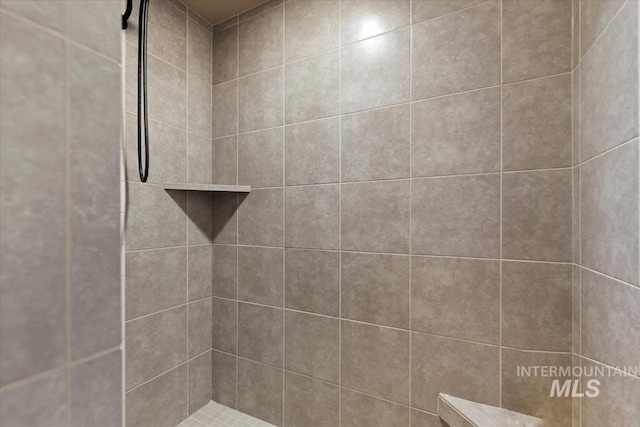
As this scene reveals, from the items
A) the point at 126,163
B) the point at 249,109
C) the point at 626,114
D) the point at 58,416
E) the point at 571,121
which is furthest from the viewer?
the point at 249,109

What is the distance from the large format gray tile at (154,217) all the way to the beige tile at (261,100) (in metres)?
0.50

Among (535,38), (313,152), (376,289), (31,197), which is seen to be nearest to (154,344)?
(376,289)

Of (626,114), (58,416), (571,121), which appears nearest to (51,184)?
(58,416)

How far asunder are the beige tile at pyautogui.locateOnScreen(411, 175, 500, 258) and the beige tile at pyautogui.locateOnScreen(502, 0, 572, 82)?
0.37m

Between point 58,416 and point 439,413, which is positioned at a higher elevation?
point 58,416

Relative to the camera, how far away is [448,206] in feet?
3.77

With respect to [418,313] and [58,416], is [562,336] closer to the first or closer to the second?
[418,313]

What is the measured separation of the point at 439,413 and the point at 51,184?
51.8 inches

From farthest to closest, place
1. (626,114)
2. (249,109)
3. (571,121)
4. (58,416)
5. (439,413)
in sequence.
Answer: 1. (249,109)
2. (439,413)
3. (571,121)
4. (626,114)
5. (58,416)

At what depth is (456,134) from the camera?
1.14m

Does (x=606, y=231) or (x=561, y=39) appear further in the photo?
(x=561, y=39)

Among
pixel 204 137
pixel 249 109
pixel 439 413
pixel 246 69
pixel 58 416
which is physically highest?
pixel 246 69

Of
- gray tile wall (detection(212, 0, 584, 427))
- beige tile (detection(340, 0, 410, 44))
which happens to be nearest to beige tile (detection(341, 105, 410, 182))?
gray tile wall (detection(212, 0, 584, 427))

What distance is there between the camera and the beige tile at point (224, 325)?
1.61 metres
